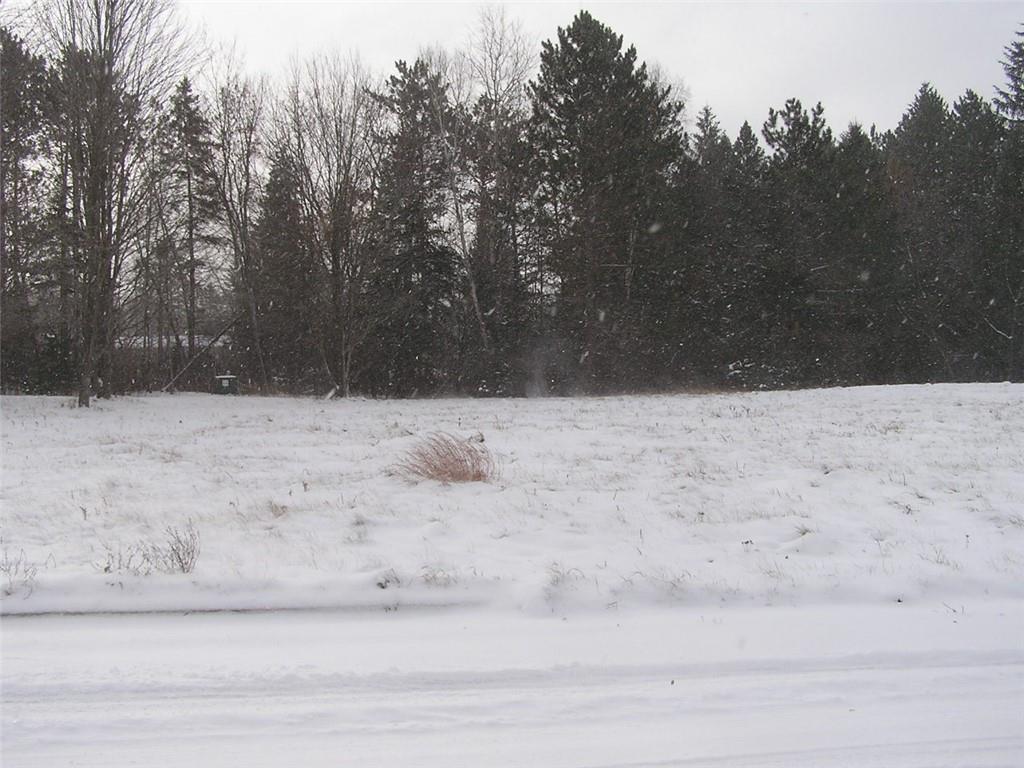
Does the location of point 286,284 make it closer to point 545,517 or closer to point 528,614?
point 545,517

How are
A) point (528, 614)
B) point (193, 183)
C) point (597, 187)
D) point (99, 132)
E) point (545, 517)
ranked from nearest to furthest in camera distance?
1. point (528, 614)
2. point (545, 517)
3. point (99, 132)
4. point (597, 187)
5. point (193, 183)

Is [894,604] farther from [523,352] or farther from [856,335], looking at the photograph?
[856,335]

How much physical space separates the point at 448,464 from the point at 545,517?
69.7 inches

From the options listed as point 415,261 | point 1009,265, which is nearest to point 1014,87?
point 1009,265

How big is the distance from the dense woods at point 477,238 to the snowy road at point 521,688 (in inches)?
636

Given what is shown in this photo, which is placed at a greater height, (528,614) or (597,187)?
(597,187)

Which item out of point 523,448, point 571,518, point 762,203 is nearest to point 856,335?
point 762,203

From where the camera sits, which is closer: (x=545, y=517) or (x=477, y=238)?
(x=545, y=517)

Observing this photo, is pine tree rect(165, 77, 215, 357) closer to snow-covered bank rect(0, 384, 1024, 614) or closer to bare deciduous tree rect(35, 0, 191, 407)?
bare deciduous tree rect(35, 0, 191, 407)

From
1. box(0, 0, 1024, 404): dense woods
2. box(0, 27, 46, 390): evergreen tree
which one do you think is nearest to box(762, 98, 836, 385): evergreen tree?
box(0, 0, 1024, 404): dense woods

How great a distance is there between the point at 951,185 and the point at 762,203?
12001 mm

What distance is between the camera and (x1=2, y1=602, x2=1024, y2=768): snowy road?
278cm

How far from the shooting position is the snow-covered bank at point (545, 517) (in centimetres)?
445

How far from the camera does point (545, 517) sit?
5.98 metres
